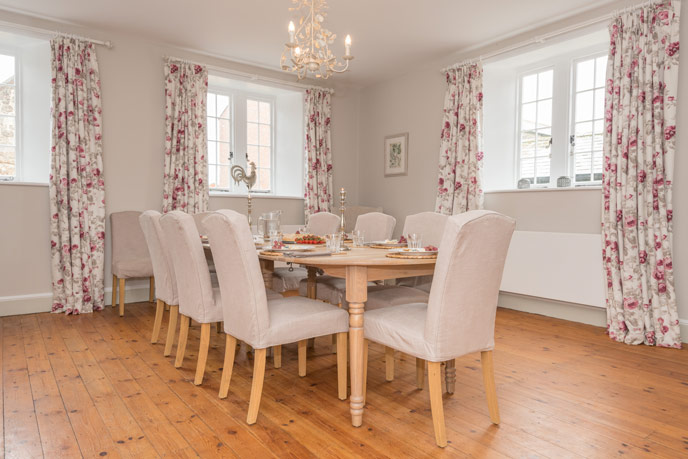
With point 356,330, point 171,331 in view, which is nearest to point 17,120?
point 171,331

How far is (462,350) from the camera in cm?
179

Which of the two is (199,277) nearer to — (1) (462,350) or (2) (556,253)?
(1) (462,350)

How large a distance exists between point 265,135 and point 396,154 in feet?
5.58

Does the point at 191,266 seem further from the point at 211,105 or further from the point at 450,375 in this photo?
the point at 211,105

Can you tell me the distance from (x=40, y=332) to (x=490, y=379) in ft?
11.0

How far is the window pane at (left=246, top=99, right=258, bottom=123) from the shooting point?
558cm

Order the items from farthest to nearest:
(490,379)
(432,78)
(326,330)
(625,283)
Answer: (432,78) < (625,283) < (326,330) < (490,379)

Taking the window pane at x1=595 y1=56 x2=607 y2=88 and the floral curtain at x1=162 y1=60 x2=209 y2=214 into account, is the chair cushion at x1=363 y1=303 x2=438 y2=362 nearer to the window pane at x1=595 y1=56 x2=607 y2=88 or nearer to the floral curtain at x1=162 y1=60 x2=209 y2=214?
the window pane at x1=595 y1=56 x2=607 y2=88

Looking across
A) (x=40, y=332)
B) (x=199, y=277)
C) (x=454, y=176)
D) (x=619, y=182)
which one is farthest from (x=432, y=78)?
(x=40, y=332)

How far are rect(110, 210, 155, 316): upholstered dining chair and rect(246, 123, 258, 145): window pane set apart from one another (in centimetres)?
172

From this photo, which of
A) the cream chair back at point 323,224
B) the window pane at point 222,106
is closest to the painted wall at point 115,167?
the window pane at point 222,106

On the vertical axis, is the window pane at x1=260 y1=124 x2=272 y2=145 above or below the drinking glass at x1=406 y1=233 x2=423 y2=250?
above

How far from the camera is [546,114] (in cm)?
436

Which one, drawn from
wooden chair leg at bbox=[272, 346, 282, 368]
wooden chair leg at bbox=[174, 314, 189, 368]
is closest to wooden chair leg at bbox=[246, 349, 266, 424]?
wooden chair leg at bbox=[272, 346, 282, 368]
